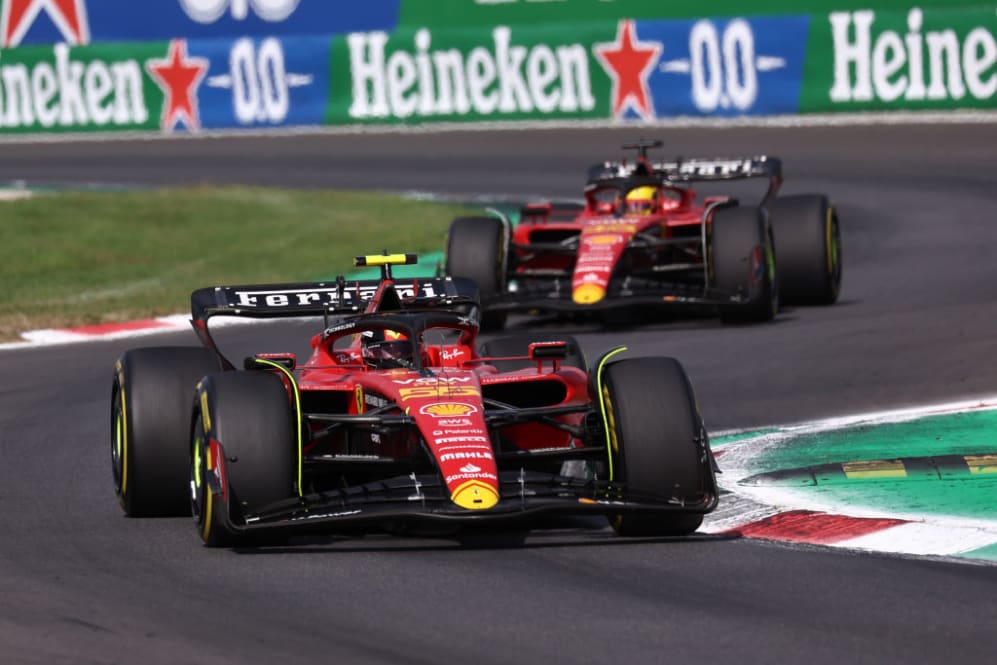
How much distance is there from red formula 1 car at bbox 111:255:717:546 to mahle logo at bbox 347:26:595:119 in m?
23.1

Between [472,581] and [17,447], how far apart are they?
4531 mm

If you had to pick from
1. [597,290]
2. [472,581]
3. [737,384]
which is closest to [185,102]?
[597,290]

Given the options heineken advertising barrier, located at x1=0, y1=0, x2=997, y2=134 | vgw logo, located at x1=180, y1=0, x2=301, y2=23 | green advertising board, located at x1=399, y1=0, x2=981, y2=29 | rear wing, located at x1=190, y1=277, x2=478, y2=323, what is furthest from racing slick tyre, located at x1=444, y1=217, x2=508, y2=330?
vgw logo, located at x1=180, y1=0, x2=301, y2=23

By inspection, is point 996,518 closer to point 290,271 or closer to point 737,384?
point 737,384

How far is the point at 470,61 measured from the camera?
110 feet

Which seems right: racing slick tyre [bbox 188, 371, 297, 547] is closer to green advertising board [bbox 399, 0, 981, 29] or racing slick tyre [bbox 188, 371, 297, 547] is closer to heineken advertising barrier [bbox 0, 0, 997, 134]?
heineken advertising barrier [bbox 0, 0, 997, 134]

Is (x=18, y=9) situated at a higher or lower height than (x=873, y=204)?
higher

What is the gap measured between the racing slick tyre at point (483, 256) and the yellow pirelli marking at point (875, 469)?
663 centimetres

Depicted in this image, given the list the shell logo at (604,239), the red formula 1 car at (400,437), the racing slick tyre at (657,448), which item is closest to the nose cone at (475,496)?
the red formula 1 car at (400,437)

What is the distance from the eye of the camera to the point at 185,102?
36156mm

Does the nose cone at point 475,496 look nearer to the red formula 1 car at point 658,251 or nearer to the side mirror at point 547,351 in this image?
the side mirror at point 547,351

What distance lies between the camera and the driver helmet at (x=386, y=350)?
377 inches

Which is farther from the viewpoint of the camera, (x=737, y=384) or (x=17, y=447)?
(x=737, y=384)

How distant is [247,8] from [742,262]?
21282 mm
